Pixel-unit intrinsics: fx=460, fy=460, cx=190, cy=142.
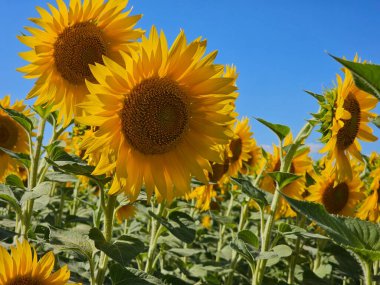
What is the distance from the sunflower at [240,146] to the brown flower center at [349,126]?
1971 mm

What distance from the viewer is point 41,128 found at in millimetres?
3092

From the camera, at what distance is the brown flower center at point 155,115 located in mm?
2428

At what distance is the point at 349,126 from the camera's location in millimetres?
3391

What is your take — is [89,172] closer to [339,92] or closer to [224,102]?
[224,102]

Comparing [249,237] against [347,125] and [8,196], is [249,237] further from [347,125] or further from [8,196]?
[8,196]

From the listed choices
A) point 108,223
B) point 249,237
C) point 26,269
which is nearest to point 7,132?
point 26,269

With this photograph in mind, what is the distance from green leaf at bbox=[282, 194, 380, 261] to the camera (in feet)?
4.59

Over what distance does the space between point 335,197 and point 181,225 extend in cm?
214

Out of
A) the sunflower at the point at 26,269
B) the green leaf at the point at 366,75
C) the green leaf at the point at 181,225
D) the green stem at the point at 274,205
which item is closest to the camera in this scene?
the green leaf at the point at 366,75

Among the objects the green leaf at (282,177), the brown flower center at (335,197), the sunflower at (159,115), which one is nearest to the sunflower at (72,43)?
the sunflower at (159,115)

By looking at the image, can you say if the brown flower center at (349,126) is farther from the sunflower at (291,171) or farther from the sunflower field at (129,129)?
the sunflower at (291,171)

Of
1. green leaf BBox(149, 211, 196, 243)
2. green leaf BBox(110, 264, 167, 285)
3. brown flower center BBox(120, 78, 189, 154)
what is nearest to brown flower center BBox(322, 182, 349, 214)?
green leaf BBox(149, 211, 196, 243)

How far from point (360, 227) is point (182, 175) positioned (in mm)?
1195

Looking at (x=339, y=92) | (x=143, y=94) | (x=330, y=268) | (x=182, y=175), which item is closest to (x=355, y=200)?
(x=330, y=268)
